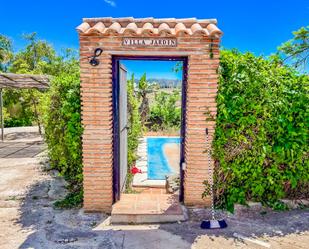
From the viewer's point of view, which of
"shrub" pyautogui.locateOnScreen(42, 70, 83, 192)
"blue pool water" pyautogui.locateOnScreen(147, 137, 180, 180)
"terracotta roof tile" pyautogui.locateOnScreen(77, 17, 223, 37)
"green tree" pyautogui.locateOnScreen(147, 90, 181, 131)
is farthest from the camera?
"green tree" pyautogui.locateOnScreen(147, 90, 181, 131)

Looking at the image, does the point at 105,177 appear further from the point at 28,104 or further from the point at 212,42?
the point at 28,104

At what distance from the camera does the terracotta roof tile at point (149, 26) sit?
512 centimetres

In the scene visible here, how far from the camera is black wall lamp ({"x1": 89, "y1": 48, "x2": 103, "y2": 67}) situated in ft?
17.1

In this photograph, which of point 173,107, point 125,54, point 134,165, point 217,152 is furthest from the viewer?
point 173,107

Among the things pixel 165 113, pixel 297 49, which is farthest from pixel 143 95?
pixel 297 49

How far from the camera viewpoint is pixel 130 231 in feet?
16.4

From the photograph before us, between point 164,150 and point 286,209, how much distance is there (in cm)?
878

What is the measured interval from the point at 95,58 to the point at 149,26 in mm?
1152

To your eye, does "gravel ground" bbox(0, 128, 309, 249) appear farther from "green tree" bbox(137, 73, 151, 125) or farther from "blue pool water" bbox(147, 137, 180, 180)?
"green tree" bbox(137, 73, 151, 125)

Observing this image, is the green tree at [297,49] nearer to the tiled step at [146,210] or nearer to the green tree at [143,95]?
the tiled step at [146,210]

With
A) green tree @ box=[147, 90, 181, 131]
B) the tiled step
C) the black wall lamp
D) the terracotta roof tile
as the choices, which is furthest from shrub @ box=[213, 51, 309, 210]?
green tree @ box=[147, 90, 181, 131]

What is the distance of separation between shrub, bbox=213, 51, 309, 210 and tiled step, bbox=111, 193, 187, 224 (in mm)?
987

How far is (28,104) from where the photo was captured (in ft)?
58.7

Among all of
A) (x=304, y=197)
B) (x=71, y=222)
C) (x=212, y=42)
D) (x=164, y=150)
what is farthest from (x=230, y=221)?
(x=164, y=150)
